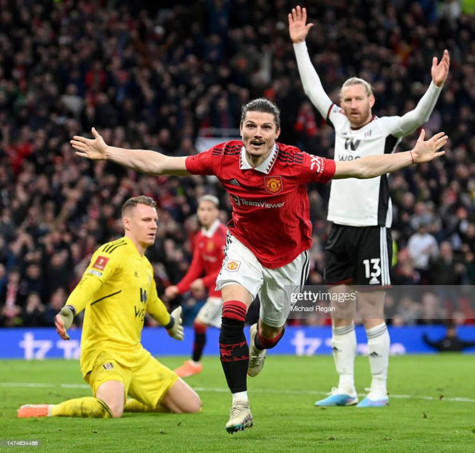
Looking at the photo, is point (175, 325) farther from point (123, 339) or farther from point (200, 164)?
point (200, 164)

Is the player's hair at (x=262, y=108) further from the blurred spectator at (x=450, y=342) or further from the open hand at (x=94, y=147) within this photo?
the blurred spectator at (x=450, y=342)

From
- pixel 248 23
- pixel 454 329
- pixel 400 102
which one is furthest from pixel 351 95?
pixel 248 23

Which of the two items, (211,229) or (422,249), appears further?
(422,249)

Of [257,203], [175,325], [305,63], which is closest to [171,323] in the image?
[175,325]

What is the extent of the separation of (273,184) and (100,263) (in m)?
1.93

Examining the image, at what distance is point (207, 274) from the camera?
14.5 m

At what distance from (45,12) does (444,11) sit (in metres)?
11.7

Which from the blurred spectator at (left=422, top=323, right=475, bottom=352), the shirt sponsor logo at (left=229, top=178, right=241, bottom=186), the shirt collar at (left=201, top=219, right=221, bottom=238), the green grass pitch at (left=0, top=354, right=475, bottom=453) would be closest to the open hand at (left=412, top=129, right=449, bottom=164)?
the shirt sponsor logo at (left=229, top=178, right=241, bottom=186)

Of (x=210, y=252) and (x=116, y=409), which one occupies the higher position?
(x=210, y=252)

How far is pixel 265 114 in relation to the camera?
7516 millimetres

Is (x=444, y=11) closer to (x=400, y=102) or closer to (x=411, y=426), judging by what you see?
(x=400, y=102)

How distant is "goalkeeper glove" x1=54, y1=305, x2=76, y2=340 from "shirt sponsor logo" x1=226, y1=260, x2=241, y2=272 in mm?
1236

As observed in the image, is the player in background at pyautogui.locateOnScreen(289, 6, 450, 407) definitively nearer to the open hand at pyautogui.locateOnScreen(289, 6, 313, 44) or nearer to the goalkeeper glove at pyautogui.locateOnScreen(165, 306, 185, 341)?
the open hand at pyautogui.locateOnScreen(289, 6, 313, 44)

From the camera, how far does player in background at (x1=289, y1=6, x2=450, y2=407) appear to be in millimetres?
9648
